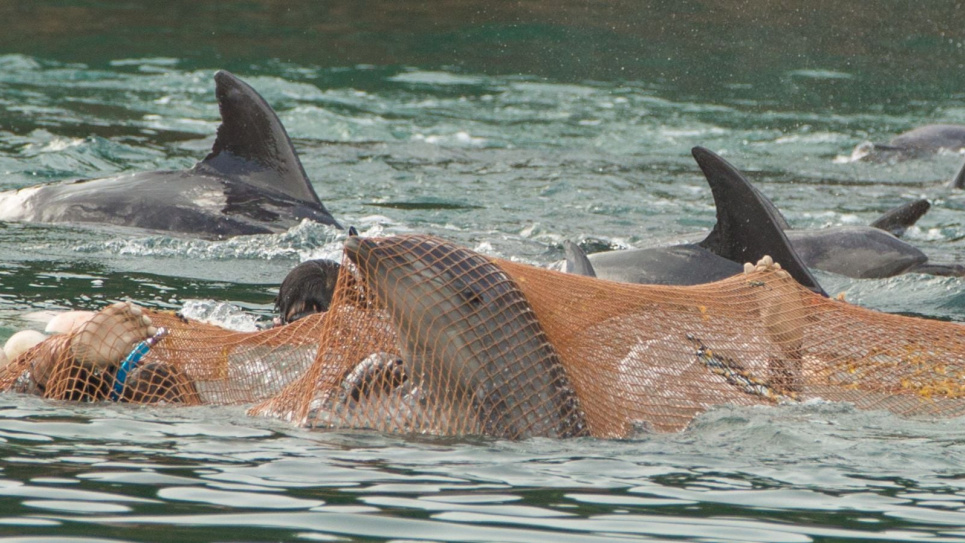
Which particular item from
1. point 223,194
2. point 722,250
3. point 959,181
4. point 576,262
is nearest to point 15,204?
point 223,194

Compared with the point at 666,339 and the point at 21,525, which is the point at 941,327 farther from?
the point at 21,525

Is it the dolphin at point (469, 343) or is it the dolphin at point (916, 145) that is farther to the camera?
the dolphin at point (916, 145)

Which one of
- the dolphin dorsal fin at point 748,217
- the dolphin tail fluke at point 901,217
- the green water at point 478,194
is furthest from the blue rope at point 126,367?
the dolphin tail fluke at point 901,217

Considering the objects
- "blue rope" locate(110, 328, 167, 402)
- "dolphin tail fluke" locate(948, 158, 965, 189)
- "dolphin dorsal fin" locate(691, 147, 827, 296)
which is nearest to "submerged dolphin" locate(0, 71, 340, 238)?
"dolphin dorsal fin" locate(691, 147, 827, 296)

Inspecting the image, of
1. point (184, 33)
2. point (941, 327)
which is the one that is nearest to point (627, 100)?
point (184, 33)

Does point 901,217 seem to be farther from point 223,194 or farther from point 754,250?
point 223,194

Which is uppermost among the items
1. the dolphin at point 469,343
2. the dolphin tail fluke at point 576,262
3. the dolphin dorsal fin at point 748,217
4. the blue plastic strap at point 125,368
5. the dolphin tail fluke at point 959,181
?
the dolphin tail fluke at point 959,181

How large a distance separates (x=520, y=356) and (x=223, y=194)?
6.17 meters

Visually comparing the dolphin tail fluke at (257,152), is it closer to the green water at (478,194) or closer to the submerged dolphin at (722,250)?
the green water at (478,194)

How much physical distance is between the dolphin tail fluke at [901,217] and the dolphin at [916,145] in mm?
5801

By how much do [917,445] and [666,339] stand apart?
1.09 metres

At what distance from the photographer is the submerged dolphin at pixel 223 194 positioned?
34.0 ft

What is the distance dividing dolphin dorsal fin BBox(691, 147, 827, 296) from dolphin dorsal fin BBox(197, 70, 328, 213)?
3878mm

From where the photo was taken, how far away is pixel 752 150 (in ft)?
60.3
